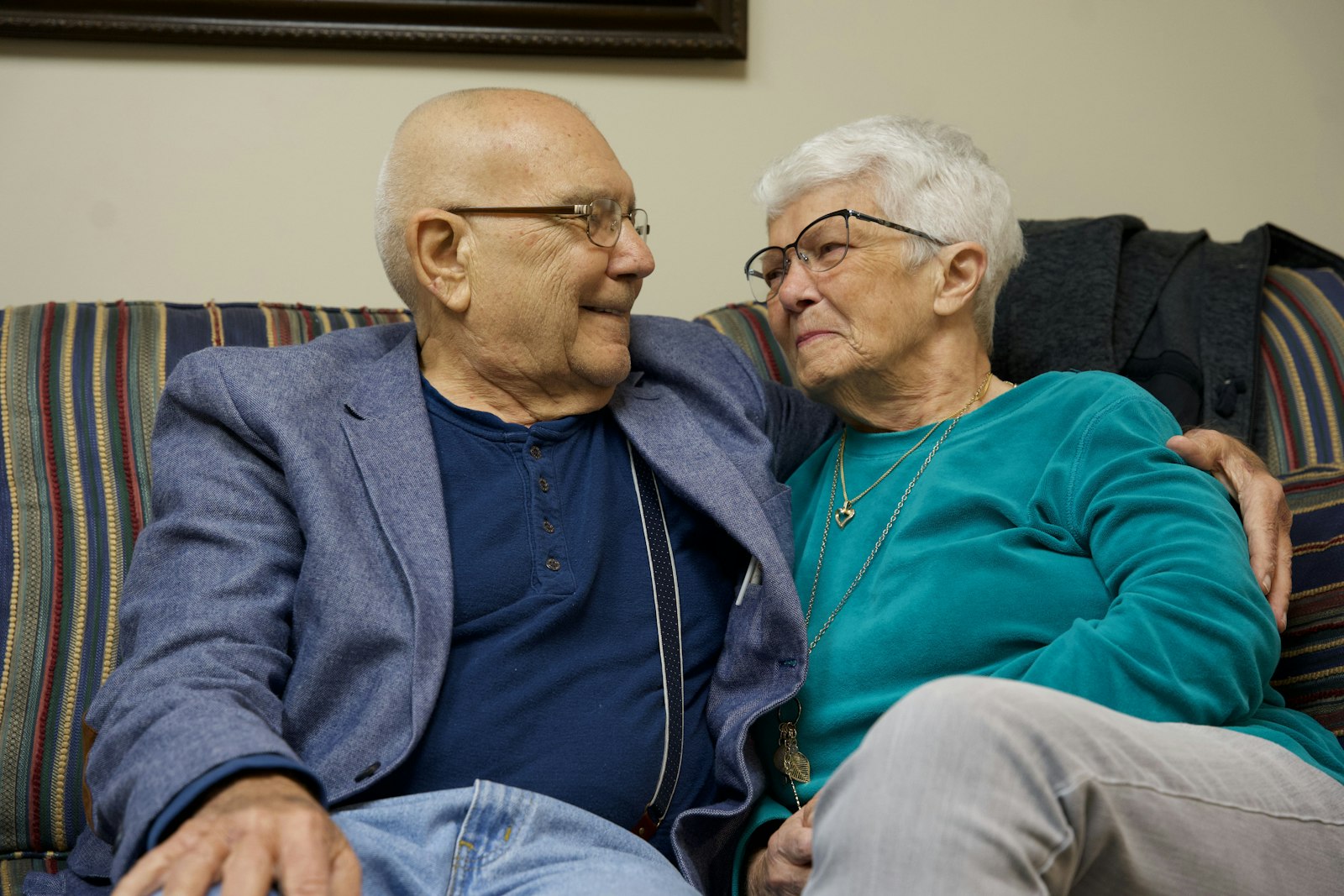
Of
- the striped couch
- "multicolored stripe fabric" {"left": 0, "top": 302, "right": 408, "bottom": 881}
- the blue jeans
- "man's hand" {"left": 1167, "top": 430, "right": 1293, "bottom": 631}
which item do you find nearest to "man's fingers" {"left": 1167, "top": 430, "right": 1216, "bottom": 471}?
"man's hand" {"left": 1167, "top": 430, "right": 1293, "bottom": 631}

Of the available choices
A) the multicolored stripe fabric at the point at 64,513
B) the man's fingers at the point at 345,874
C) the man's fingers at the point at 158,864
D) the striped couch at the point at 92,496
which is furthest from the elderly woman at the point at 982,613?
the multicolored stripe fabric at the point at 64,513

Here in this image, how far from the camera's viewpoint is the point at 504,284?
4.83 feet

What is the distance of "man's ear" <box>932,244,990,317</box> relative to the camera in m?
1.53

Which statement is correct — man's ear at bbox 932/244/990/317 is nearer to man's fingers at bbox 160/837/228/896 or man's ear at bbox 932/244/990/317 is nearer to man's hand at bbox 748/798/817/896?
man's hand at bbox 748/798/817/896

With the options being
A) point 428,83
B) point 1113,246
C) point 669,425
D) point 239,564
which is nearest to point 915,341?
point 669,425

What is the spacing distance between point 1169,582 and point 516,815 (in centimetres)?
71

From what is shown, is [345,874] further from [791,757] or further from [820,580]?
[820,580]

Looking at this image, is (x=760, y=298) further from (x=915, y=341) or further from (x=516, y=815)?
(x=516, y=815)

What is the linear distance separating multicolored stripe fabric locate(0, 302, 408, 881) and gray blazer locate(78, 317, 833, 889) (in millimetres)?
269

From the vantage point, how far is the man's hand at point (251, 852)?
3.11ft

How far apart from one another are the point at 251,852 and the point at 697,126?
5.05 ft

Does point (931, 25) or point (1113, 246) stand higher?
point (931, 25)

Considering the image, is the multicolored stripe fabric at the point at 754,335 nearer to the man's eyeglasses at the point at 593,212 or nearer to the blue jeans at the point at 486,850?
the man's eyeglasses at the point at 593,212

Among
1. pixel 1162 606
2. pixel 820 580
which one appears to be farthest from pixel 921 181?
pixel 1162 606
